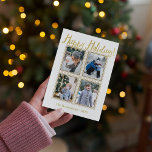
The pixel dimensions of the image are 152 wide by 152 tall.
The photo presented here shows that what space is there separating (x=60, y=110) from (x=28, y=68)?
71 centimetres

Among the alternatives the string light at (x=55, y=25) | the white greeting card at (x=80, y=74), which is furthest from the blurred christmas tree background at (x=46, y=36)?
the white greeting card at (x=80, y=74)

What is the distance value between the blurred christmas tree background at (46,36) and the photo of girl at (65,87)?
553 mm

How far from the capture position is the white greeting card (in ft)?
2.15

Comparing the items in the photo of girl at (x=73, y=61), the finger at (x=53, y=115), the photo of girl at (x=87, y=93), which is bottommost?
the finger at (x=53, y=115)

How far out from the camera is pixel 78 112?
0.67 meters

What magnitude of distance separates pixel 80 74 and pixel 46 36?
25.4 inches

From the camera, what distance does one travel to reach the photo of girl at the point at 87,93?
0.67m

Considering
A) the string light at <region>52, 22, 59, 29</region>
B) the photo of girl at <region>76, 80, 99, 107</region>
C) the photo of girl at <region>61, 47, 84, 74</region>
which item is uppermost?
the string light at <region>52, 22, 59, 29</region>

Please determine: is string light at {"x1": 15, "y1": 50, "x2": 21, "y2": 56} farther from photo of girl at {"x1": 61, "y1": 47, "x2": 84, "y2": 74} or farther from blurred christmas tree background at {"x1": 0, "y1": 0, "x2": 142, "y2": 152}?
photo of girl at {"x1": 61, "y1": 47, "x2": 84, "y2": 74}

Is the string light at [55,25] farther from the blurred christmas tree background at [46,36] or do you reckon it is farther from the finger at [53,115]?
the finger at [53,115]

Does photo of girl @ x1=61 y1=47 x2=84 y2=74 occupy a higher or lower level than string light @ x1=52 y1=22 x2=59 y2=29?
lower

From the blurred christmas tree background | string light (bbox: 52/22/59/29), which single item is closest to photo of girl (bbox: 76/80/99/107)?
the blurred christmas tree background

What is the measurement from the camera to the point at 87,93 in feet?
2.20

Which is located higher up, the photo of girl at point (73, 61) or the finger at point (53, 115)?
the photo of girl at point (73, 61)
